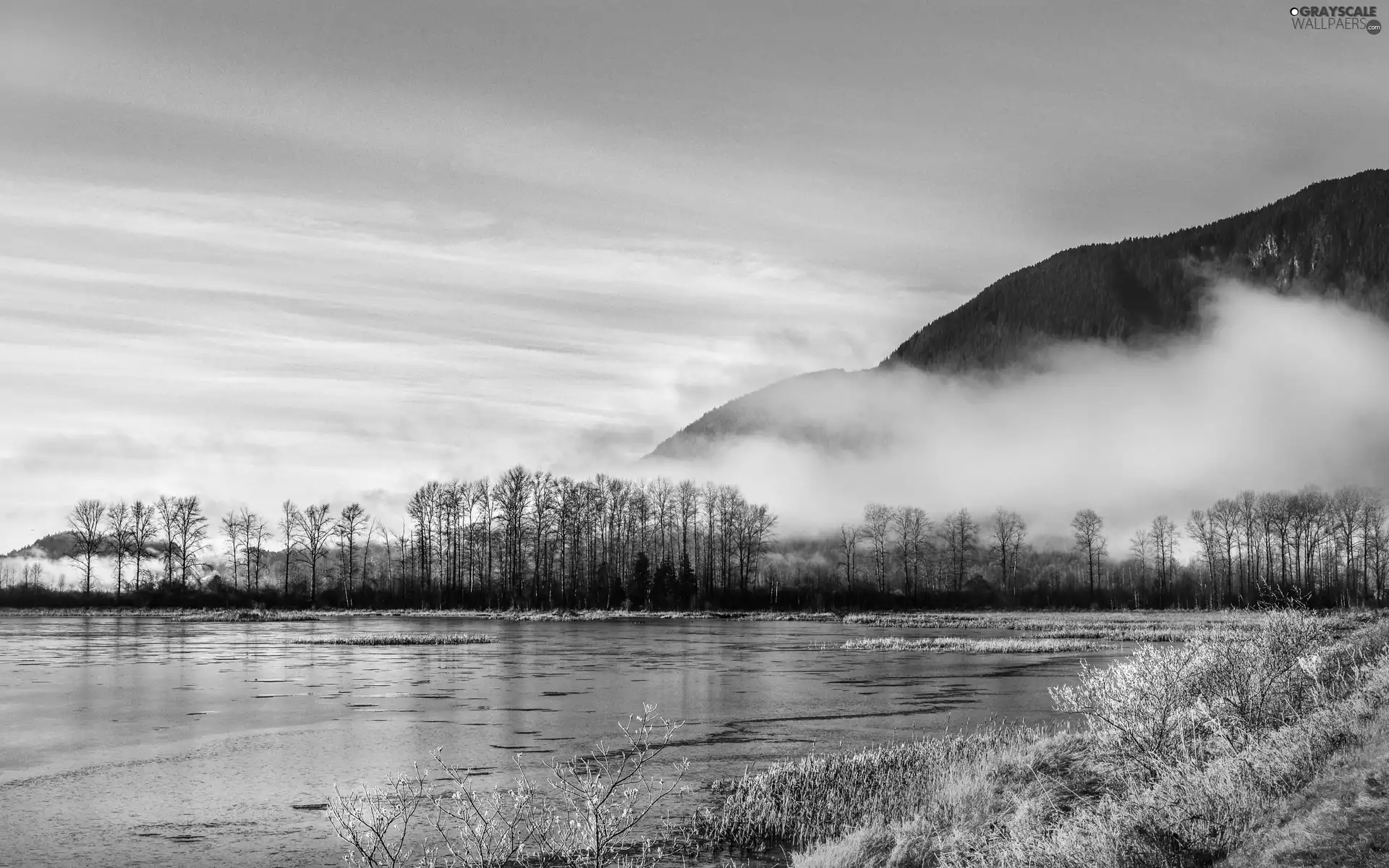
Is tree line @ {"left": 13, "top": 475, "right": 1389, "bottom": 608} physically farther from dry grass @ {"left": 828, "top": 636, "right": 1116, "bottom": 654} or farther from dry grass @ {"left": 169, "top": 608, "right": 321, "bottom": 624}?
dry grass @ {"left": 828, "top": 636, "right": 1116, "bottom": 654}

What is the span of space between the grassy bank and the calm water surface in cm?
382

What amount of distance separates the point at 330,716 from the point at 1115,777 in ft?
73.9

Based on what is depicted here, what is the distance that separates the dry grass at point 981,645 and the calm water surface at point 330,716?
10.6ft

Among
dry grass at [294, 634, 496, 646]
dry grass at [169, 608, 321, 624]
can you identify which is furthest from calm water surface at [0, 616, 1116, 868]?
dry grass at [169, 608, 321, 624]

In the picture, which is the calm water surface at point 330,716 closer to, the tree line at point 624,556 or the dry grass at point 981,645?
the dry grass at point 981,645

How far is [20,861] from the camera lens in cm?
1611

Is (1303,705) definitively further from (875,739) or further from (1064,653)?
(1064,653)

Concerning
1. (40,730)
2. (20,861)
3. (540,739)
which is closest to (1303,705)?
(540,739)

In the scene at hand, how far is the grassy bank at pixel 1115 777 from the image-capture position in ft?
41.9

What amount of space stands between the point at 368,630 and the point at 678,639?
27.0m

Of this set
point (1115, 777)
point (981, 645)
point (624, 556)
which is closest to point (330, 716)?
point (1115, 777)

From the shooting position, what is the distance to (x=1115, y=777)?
18.2 m

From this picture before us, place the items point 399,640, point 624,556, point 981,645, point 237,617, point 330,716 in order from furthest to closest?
point 624,556 < point 237,617 < point 399,640 < point 981,645 < point 330,716

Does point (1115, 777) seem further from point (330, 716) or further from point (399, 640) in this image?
point (399, 640)
